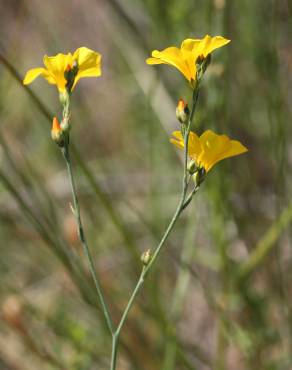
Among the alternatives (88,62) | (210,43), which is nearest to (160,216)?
(88,62)

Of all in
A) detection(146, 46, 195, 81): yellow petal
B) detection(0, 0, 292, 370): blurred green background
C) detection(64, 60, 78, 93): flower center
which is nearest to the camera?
detection(146, 46, 195, 81): yellow petal

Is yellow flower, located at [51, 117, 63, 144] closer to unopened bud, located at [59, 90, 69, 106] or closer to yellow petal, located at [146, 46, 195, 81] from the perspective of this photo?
unopened bud, located at [59, 90, 69, 106]

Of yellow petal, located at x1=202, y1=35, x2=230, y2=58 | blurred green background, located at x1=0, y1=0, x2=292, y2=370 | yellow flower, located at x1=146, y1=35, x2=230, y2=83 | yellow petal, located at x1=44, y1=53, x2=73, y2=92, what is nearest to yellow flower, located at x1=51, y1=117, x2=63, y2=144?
yellow petal, located at x1=44, y1=53, x2=73, y2=92

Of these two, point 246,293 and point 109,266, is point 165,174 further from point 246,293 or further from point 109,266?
point 246,293

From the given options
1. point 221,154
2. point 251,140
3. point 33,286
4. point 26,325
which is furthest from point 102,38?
point 221,154

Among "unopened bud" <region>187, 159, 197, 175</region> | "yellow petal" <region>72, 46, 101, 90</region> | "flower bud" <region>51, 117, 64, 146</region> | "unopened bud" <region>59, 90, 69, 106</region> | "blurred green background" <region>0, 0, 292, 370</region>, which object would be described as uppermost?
"yellow petal" <region>72, 46, 101, 90</region>

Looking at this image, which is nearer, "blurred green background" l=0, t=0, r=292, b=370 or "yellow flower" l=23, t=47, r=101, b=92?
"yellow flower" l=23, t=47, r=101, b=92
